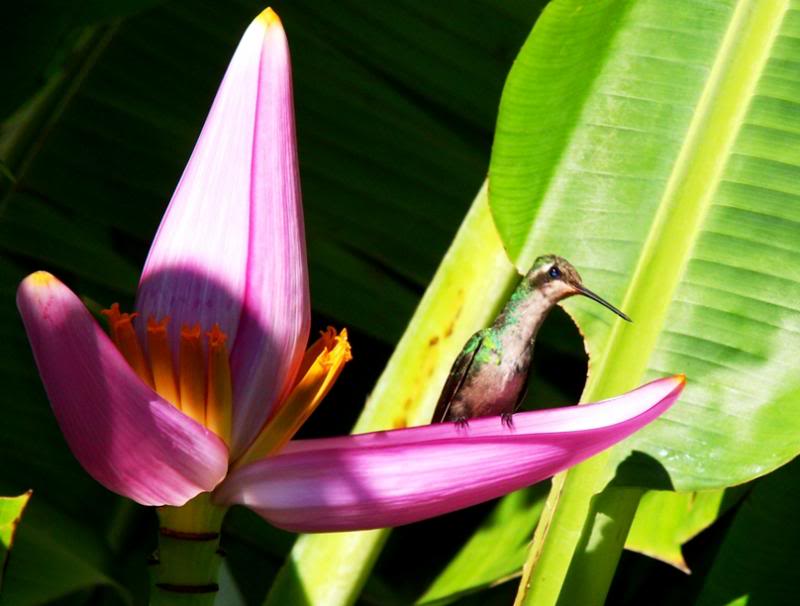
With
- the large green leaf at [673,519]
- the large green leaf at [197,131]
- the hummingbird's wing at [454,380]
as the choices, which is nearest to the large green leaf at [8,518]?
the hummingbird's wing at [454,380]

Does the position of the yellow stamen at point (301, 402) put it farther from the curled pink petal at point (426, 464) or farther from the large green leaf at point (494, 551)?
the large green leaf at point (494, 551)

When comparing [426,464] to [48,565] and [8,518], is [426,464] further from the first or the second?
[48,565]

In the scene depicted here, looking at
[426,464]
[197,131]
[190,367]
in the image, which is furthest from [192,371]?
[197,131]

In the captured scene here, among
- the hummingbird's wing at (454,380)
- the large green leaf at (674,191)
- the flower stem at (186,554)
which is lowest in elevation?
the flower stem at (186,554)

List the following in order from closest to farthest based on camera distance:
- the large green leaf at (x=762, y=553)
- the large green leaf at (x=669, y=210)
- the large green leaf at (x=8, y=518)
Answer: the large green leaf at (x=8, y=518)
the large green leaf at (x=669, y=210)
the large green leaf at (x=762, y=553)

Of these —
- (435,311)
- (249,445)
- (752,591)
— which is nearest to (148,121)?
(435,311)

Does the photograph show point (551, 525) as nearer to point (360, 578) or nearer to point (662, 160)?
point (360, 578)

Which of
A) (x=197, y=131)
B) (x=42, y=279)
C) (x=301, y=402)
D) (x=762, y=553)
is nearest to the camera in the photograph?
(x=42, y=279)
